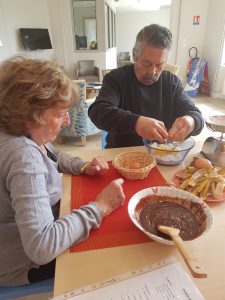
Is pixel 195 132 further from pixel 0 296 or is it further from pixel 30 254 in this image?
pixel 0 296

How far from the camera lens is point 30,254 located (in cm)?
63

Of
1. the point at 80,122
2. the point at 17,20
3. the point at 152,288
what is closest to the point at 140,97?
the point at 152,288

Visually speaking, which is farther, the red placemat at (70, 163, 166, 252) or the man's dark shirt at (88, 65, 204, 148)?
the man's dark shirt at (88, 65, 204, 148)

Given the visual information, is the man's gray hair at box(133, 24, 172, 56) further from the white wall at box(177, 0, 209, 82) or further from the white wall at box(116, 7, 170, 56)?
the white wall at box(116, 7, 170, 56)

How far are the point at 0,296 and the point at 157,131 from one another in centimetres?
84

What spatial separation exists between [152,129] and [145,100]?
1.59ft

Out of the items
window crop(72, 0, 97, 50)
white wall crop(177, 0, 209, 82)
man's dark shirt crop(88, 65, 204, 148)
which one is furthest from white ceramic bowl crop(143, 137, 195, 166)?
window crop(72, 0, 97, 50)

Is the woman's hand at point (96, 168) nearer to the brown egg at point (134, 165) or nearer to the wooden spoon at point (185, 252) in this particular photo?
the brown egg at point (134, 165)

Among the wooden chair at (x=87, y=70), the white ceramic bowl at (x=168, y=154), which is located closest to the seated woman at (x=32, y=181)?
the white ceramic bowl at (x=168, y=154)

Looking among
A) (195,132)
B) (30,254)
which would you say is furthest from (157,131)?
(30,254)

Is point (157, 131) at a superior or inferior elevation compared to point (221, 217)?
→ superior

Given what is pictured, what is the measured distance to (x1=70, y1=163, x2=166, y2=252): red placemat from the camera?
67 cm

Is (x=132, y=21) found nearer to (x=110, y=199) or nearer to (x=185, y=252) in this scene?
(x=110, y=199)

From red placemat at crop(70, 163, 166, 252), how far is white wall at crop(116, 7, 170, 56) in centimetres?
988
